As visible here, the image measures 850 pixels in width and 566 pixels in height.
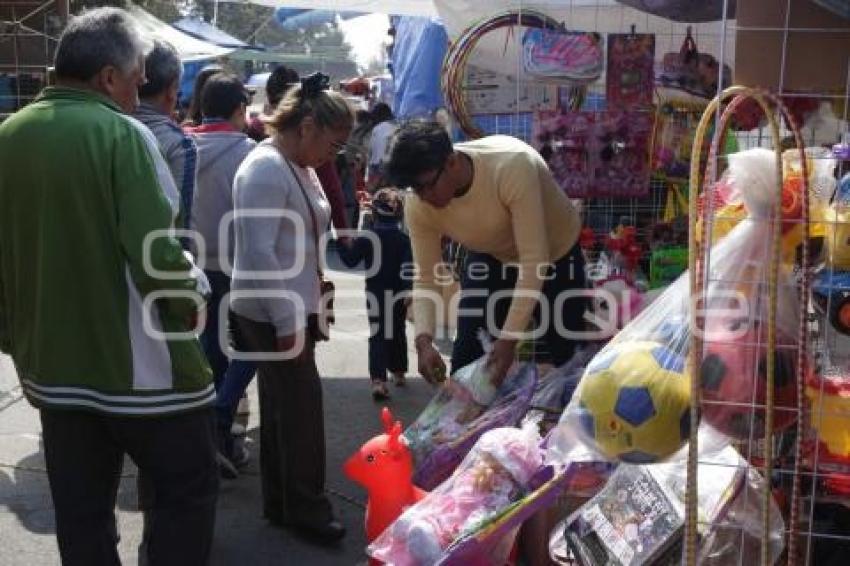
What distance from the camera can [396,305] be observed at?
582 cm

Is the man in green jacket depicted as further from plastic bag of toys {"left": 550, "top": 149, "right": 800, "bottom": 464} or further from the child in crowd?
the child in crowd

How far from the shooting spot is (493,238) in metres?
3.64

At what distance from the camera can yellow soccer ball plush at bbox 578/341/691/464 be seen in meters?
2.34

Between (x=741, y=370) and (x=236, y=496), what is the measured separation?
2.54 metres

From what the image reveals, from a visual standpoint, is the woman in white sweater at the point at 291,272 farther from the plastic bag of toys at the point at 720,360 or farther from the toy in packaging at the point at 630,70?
the toy in packaging at the point at 630,70

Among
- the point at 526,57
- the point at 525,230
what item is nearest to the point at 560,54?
the point at 526,57

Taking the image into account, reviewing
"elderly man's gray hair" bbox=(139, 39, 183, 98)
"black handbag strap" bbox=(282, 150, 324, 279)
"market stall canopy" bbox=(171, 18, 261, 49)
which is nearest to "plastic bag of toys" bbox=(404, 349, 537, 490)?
"black handbag strap" bbox=(282, 150, 324, 279)

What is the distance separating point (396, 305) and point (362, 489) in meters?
1.76

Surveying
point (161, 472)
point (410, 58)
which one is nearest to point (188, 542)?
point (161, 472)

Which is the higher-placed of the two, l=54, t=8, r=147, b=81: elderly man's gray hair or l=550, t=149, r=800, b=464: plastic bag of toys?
l=54, t=8, r=147, b=81: elderly man's gray hair

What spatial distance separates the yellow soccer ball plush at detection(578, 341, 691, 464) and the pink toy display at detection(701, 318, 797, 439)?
0.07m

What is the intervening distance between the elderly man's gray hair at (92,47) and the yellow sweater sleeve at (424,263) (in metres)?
1.41

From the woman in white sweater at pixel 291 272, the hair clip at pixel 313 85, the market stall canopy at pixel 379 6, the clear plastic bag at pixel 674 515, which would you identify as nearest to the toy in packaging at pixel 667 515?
the clear plastic bag at pixel 674 515

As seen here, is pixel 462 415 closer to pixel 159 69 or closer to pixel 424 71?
pixel 159 69
